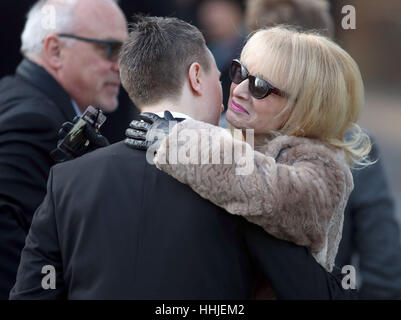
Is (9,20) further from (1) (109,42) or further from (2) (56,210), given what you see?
(2) (56,210)

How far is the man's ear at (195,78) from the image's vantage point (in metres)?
2.20

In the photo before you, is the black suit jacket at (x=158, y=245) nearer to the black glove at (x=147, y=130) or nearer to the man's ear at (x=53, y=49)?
the black glove at (x=147, y=130)

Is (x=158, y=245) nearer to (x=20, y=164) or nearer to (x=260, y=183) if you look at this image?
(x=260, y=183)

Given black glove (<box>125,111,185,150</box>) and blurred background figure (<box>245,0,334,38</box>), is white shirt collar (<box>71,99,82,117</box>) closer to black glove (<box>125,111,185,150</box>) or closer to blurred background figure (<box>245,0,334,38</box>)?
blurred background figure (<box>245,0,334,38</box>)

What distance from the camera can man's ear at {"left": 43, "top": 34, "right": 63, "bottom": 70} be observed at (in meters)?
3.54

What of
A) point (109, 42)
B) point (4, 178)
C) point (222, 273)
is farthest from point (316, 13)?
point (222, 273)

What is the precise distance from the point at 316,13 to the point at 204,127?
1.94 m

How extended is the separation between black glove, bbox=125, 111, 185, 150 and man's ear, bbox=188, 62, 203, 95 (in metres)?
0.14

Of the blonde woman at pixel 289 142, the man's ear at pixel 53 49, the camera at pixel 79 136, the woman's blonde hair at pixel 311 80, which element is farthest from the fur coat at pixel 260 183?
the man's ear at pixel 53 49

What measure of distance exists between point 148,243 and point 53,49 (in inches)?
71.8

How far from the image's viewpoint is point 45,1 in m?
3.77

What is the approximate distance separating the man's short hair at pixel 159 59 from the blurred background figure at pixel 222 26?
2.28 m

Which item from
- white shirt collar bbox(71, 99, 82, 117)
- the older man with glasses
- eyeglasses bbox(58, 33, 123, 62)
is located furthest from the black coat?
eyeglasses bbox(58, 33, 123, 62)

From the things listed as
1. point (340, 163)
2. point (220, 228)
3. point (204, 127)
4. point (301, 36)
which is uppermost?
point (301, 36)
